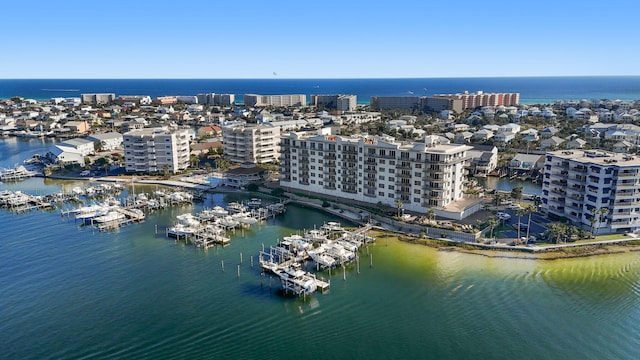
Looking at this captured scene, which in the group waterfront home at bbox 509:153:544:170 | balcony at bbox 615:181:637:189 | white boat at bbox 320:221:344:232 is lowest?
white boat at bbox 320:221:344:232

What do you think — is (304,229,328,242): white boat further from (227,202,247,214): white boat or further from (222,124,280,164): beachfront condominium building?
(222,124,280,164): beachfront condominium building

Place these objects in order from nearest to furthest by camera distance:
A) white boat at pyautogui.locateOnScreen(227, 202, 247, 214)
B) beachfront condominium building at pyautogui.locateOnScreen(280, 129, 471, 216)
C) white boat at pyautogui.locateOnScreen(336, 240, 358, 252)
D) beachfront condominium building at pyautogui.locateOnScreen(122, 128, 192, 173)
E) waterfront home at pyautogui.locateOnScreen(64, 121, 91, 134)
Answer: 1. white boat at pyautogui.locateOnScreen(336, 240, 358, 252)
2. beachfront condominium building at pyautogui.locateOnScreen(280, 129, 471, 216)
3. white boat at pyautogui.locateOnScreen(227, 202, 247, 214)
4. beachfront condominium building at pyautogui.locateOnScreen(122, 128, 192, 173)
5. waterfront home at pyautogui.locateOnScreen(64, 121, 91, 134)

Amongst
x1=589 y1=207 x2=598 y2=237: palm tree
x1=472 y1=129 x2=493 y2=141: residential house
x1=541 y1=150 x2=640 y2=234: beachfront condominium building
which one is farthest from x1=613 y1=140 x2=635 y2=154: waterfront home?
x1=589 y1=207 x2=598 y2=237: palm tree

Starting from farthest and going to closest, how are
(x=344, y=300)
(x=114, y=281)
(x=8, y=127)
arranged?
(x=8, y=127) < (x=114, y=281) < (x=344, y=300)

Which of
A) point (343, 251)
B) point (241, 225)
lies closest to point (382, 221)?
point (343, 251)

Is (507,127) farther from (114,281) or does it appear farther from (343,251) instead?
(114,281)

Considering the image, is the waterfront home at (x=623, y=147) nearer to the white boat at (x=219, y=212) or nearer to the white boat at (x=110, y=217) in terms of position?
the white boat at (x=219, y=212)
